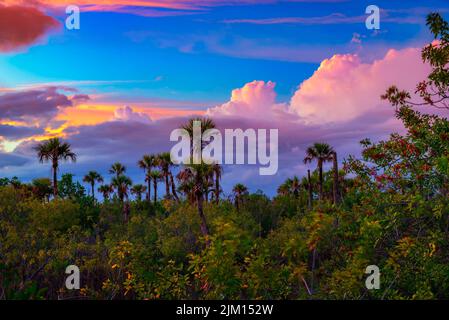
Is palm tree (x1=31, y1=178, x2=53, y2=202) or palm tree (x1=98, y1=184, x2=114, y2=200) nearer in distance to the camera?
palm tree (x1=31, y1=178, x2=53, y2=202)

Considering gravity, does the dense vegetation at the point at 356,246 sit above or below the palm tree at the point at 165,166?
below

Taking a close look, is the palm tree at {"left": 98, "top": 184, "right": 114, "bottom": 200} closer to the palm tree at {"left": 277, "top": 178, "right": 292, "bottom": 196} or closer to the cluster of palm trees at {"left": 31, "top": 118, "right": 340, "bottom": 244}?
the cluster of palm trees at {"left": 31, "top": 118, "right": 340, "bottom": 244}

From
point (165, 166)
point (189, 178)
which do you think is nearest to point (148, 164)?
point (165, 166)

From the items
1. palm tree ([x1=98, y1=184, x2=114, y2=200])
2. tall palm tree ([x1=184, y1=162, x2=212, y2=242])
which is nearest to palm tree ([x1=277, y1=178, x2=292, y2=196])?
A: palm tree ([x1=98, y1=184, x2=114, y2=200])

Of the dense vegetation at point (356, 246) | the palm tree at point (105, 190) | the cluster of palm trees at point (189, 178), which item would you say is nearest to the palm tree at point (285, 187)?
the cluster of palm trees at point (189, 178)

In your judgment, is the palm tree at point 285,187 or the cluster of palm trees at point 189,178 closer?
the cluster of palm trees at point 189,178

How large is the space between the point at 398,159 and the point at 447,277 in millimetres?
3382

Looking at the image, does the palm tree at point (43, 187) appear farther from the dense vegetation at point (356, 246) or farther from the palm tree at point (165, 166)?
the dense vegetation at point (356, 246)

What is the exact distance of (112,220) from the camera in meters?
52.7

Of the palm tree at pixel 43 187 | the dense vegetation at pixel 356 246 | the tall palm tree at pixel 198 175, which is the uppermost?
the palm tree at pixel 43 187

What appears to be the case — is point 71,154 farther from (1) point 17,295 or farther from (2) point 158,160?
(1) point 17,295

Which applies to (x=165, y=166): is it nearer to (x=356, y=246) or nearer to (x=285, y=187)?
(x=285, y=187)

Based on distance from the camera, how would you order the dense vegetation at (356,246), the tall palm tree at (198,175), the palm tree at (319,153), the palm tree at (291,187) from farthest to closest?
the palm tree at (291,187), the palm tree at (319,153), the tall palm tree at (198,175), the dense vegetation at (356,246)
